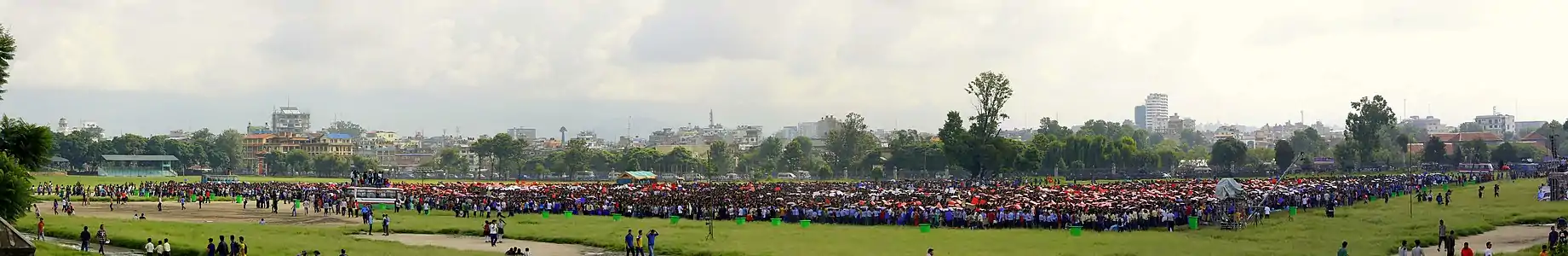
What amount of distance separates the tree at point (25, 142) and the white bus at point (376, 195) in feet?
70.9

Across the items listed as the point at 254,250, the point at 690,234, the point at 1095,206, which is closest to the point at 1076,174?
the point at 1095,206

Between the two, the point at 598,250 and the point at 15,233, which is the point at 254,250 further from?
the point at 15,233

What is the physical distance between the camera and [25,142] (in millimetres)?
39031

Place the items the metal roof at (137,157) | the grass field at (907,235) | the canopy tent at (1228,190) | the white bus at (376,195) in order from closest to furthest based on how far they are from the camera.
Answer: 1. the grass field at (907,235)
2. the canopy tent at (1228,190)
3. the white bus at (376,195)
4. the metal roof at (137,157)

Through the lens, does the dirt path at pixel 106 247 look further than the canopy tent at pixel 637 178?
No

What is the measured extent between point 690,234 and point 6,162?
2025 cm

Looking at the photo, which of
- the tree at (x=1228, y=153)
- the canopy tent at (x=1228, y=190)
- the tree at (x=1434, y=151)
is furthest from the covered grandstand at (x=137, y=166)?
the tree at (x=1434, y=151)

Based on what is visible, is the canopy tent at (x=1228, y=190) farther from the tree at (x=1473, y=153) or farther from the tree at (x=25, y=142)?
the tree at (x=1473, y=153)

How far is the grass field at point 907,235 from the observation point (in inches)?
1438

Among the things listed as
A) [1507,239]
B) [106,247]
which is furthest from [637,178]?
[1507,239]

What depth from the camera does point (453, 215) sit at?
57.8m

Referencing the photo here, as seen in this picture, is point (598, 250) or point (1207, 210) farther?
point (1207, 210)

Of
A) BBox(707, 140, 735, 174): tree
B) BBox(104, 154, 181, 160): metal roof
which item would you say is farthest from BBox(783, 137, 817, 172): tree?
BBox(104, 154, 181, 160): metal roof

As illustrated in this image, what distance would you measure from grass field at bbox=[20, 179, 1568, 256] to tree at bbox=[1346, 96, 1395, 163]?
195 feet
